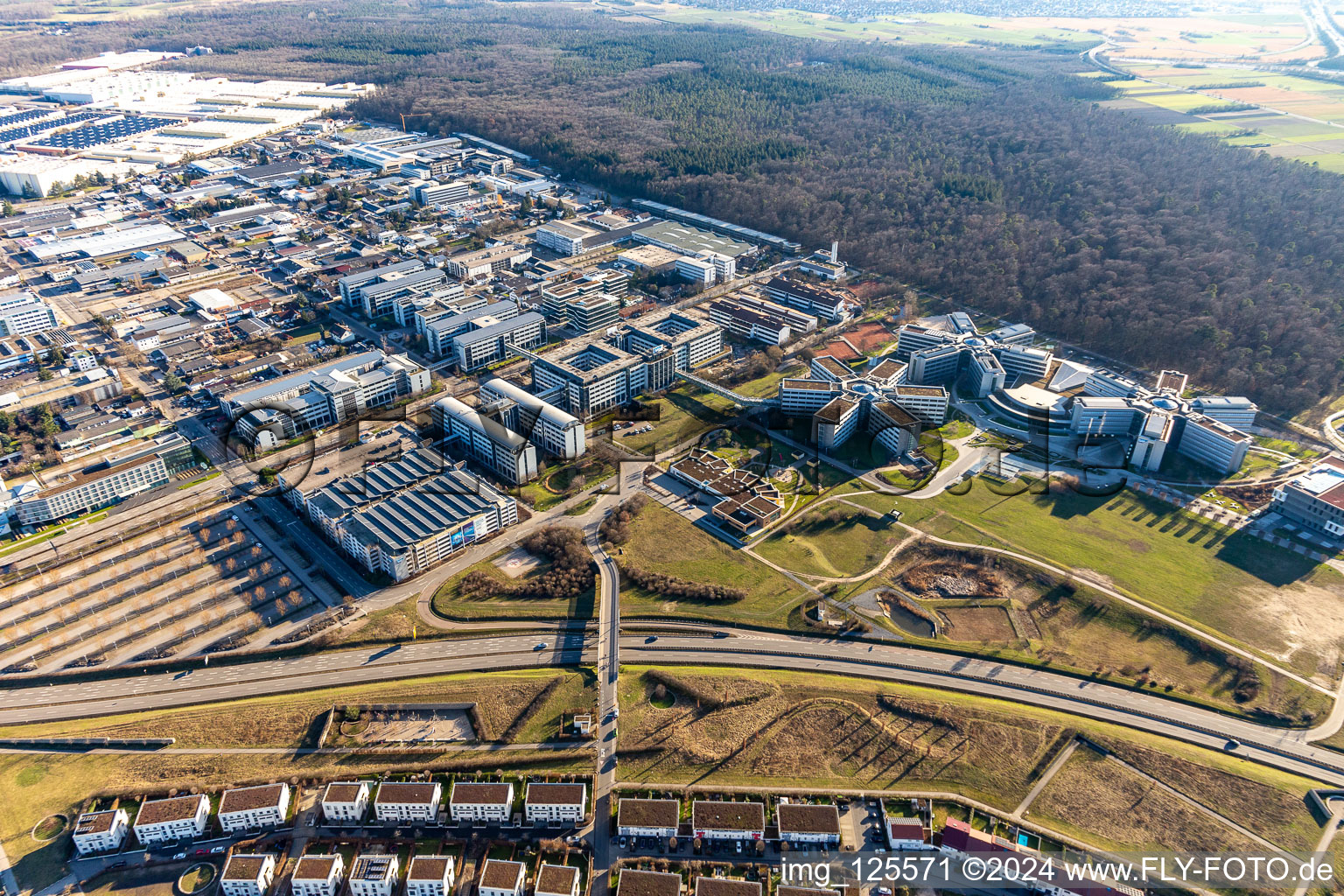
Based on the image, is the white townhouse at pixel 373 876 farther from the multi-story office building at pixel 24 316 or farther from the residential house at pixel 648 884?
the multi-story office building at pixel 24 316

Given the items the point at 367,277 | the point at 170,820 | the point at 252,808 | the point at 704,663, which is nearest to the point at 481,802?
the point at 252,808

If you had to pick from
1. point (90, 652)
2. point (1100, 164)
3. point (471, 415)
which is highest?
point (1100, 164)

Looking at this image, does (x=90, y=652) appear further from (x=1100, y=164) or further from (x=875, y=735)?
(x=1100, y=164)

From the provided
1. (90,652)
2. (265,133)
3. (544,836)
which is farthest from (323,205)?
(544,836)

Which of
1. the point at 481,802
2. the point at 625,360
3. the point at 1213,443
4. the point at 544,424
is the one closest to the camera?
the point at 481,802

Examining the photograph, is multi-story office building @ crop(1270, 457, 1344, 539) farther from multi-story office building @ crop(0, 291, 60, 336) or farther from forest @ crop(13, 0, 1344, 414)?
multi-story office building @ crop(0, 291, 60, 336)

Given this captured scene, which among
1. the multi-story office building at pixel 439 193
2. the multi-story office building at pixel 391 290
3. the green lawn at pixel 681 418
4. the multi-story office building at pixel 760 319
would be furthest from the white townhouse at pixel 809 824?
the multi-story office building at pixel 439 193

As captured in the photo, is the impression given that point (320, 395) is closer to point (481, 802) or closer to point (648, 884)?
point (481, 802)
